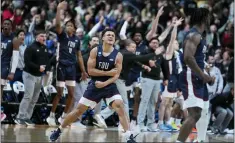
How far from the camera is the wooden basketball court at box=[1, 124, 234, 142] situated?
48.6 ft

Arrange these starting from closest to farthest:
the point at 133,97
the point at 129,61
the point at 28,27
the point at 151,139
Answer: the point at 151,139, the point at 129,61, the point at 133,97, the point at 28,27

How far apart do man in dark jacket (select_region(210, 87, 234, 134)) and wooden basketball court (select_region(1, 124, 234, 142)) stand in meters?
0.84

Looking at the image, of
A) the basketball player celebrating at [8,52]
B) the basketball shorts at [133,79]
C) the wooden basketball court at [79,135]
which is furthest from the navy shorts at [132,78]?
the basketball player celebrating at [8,52]

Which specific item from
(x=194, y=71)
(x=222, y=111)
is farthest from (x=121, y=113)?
(x=222, y=111)

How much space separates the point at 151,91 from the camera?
727 inches

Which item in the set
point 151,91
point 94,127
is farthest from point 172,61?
point 94,127

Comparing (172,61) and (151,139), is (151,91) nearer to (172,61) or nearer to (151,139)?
(172,61)

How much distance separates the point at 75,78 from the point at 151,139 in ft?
9.84

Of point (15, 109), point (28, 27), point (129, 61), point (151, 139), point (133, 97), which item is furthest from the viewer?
point (28, 27)

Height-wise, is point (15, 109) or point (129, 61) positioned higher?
point (129, 61)

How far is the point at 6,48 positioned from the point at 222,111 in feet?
20.4

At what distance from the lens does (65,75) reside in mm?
17656

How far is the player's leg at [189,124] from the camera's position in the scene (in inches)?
443

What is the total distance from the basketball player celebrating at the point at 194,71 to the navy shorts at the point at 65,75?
5.89 metres
